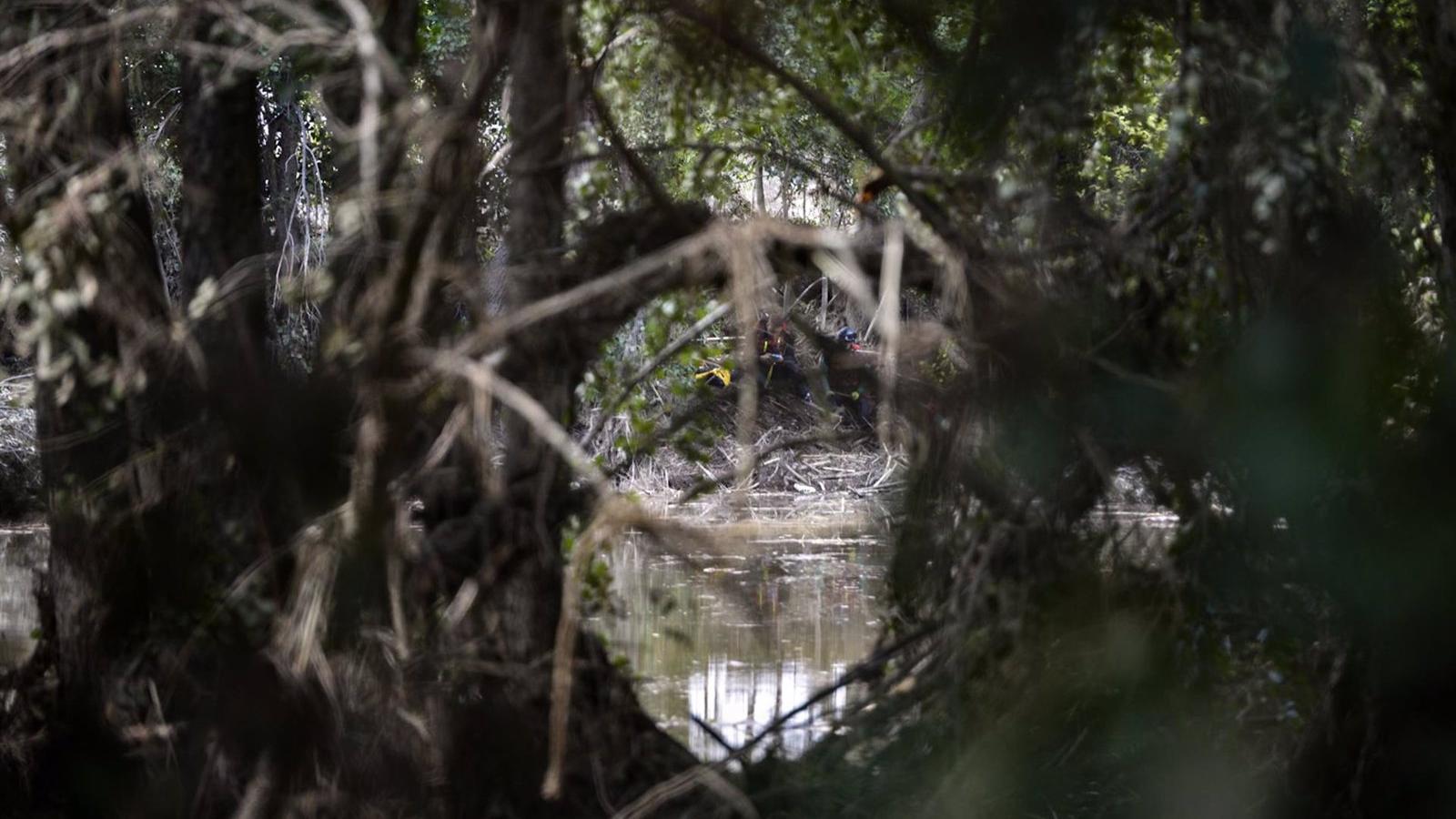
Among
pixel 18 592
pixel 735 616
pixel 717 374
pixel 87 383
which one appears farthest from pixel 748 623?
pixel 87 383

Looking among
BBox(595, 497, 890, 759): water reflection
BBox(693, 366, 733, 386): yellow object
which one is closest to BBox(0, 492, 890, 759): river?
BBox(595, 497, 890, 759): water reflection

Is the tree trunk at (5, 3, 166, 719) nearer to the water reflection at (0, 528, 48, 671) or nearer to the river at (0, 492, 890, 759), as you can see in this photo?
the water reflection at (0, 528, 48, 671)

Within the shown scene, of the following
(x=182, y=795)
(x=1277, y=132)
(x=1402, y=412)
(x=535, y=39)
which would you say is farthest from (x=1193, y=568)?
(x=182, y=795)

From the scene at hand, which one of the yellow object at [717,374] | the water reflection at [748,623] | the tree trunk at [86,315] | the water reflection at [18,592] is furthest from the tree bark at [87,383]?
the yellow object at [717,374]

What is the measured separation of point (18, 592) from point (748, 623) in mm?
4435

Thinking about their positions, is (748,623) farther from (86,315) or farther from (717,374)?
(86,315)

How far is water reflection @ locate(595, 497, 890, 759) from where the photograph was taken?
589 cm

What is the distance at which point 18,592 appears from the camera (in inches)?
396

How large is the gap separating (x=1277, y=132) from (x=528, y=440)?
2.46 meters

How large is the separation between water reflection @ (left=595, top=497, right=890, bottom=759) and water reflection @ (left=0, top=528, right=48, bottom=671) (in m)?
2.28

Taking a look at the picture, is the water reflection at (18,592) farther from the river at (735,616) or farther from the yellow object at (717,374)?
the yellow object at (717,374)

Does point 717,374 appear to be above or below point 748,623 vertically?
above

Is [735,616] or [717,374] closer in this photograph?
[735,616]

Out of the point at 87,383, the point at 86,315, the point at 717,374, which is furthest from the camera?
the point at 717,374
